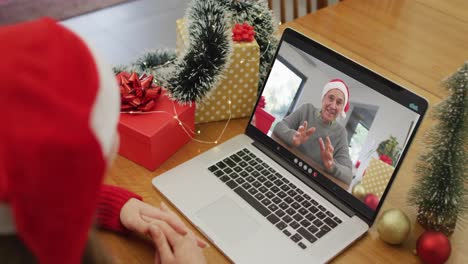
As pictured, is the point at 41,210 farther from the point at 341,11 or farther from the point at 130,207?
the point at 341,11

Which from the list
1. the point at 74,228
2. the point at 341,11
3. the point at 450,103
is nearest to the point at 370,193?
the point at 450,103

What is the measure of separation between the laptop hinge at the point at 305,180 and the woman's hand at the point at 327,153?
1.8 inches

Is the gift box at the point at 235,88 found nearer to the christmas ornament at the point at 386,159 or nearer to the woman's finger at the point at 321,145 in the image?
the woman's finger at the point at 321,145

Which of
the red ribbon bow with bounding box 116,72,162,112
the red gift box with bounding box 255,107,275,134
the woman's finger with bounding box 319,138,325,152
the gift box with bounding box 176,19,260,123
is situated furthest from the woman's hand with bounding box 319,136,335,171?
the red ribbon bow with bounding box 116,72,162,112

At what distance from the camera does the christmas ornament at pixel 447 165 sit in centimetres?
82

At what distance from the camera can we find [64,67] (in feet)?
1.65

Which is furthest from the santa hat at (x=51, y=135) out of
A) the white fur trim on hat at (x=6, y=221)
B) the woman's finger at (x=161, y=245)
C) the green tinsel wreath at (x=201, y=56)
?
the green tinsel wreath at (x=201, y=56)

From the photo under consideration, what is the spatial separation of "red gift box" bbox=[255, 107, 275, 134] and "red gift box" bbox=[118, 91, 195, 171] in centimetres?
14

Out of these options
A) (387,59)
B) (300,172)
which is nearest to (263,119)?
(300,172)

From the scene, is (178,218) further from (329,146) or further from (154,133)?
(329,146)

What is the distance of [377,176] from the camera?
2.92 ft

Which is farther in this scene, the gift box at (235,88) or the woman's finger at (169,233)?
the gift box at (235,88)

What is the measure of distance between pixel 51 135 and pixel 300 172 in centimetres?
61

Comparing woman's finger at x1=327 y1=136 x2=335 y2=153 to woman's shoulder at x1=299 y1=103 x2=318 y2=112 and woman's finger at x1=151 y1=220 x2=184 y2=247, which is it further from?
woman's finger at x1=151 y1=220 x2=184 y2=247
